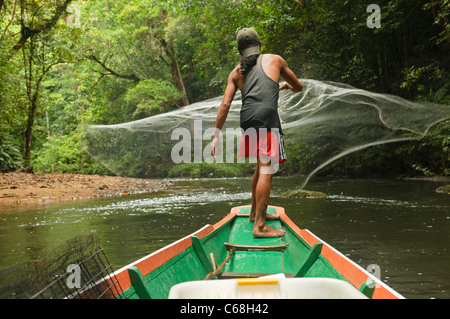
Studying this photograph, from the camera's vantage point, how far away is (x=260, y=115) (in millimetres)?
3080

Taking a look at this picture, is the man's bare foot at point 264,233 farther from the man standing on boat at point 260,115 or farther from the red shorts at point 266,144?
the red shorts at point 266,144

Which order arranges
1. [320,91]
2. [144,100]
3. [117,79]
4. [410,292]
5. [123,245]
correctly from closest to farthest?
1. [410,292]
2. [123,245]
3. [320,91]
4. [144,100]
5. [117,79]

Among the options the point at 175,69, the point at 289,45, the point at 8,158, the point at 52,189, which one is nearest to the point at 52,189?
the point at 52,189

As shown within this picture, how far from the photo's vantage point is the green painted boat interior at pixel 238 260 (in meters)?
1.87

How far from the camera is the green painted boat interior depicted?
1871 millimetres

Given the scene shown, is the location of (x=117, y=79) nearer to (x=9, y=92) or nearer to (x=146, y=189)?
(x=9, y=92)

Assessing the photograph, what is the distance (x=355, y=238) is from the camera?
4965 mm

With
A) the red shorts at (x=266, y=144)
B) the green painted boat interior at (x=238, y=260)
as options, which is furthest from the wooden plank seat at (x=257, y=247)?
the red shorts at (x=266, y=144)

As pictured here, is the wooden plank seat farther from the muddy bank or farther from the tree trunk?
the tree trunk

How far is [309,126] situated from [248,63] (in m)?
4.95

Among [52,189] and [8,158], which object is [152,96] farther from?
[52,189]

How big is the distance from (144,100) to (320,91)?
13830 millimetres

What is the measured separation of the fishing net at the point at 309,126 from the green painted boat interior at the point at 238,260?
11.6ft
